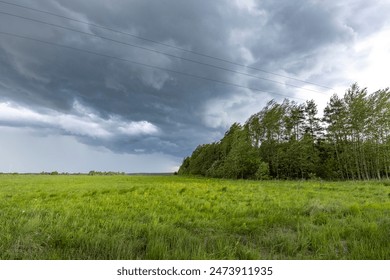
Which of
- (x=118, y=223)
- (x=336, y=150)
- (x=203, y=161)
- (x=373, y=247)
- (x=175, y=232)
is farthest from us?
(x=203, y=161)

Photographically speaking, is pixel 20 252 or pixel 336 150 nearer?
pixel 20 252

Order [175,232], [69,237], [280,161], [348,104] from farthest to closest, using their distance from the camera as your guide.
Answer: [280,161], [348,104], [175,232], [69,237]

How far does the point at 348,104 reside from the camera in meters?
43.8

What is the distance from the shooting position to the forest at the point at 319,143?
4078 centimetres

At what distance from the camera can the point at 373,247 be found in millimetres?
4531

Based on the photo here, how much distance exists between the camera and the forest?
134 feet

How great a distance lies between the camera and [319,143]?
175ft

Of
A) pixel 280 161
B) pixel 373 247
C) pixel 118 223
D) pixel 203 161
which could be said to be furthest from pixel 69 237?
pixel 203 161

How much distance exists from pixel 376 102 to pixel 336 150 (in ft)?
38.1

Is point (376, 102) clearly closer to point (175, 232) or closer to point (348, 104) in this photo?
point (348, 104)

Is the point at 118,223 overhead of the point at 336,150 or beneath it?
beneath

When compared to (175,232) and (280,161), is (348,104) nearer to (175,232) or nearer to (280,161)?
(280,161)
